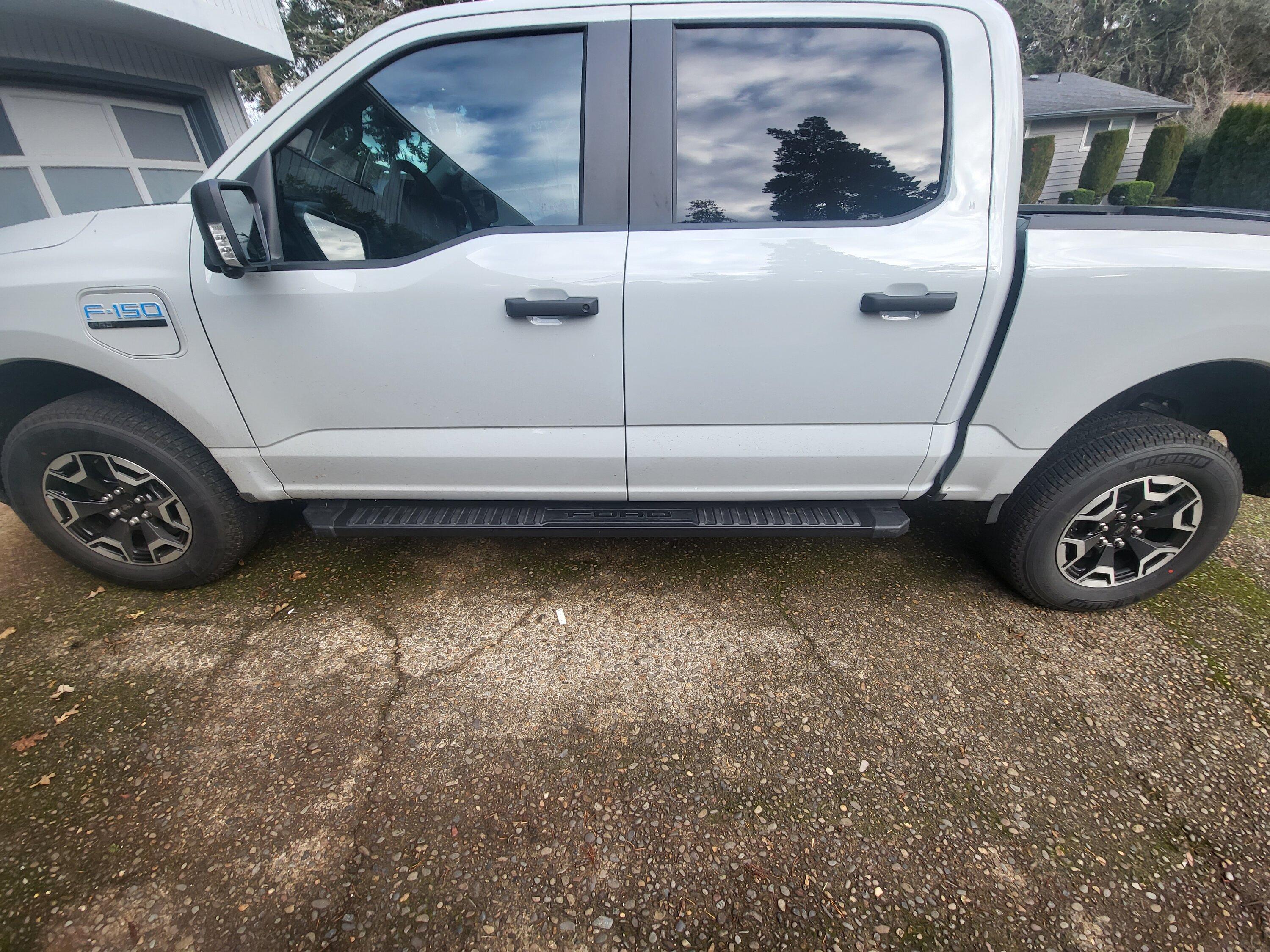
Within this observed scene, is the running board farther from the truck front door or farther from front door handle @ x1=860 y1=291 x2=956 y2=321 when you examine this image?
front door handle @ x1=860 y1=291 x2=956 y2=321

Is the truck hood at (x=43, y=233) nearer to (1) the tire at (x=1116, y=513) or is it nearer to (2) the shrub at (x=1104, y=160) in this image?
(1) the tire at (x=1116, y=513)

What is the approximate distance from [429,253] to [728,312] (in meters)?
0.98

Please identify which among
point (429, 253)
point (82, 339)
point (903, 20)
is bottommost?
point (82, 339)

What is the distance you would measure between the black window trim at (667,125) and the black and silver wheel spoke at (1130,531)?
135 cm

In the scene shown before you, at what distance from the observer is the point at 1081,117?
63.0ft

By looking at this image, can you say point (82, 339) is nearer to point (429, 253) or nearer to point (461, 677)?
point (429, 253)

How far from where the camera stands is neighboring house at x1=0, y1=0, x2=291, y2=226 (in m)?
4.78

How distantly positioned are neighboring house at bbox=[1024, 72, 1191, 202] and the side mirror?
78.1 ft

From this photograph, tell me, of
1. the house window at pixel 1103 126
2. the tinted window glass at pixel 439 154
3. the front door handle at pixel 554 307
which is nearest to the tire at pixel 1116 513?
the front door handle at pixel 554 307

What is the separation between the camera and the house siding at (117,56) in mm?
4727

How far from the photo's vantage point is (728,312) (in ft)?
6.12

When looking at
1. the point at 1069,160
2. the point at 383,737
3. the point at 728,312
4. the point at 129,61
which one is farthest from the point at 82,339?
the point at 1069,160

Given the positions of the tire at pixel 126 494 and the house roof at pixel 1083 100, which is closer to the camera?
the tire at pixel 126 494

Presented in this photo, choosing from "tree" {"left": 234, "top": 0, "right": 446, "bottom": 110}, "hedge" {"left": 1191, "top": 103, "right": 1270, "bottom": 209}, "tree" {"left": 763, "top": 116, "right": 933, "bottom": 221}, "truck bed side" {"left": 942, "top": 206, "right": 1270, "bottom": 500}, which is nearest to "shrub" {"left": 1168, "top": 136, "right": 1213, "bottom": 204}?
"hedge" {"left": 1191, "top": 103, "right": 1270, "bottom": 209}
